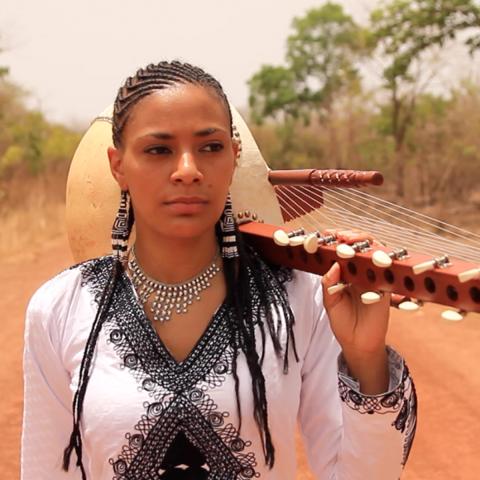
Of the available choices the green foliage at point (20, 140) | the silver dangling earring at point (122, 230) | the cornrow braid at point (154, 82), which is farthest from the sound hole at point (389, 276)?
the green foliage at point (20, 140)

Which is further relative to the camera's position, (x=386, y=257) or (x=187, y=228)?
(x=187, y=228)

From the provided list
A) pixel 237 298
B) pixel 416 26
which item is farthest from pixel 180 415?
pixel 416 26

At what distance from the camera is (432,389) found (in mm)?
5629

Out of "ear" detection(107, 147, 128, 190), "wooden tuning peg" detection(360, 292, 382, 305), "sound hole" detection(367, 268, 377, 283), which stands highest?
"ear" detection(107, 147, 128, 190)

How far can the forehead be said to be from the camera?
1439mm

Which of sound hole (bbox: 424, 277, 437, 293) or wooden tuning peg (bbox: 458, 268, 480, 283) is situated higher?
wooden tuning peg (bbox: 458, 268, 480, 283)

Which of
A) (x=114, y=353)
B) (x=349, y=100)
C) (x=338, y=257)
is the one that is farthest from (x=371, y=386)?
(x=349, y=100)

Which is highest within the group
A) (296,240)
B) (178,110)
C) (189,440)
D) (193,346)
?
(178,110)

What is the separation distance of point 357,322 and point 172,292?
0.41 m

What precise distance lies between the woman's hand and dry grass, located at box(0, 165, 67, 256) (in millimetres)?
11214

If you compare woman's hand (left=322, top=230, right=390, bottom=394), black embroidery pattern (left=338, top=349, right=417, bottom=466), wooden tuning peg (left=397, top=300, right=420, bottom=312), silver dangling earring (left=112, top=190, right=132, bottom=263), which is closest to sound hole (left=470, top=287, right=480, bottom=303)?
wooden tuning peg (left=397, top=300, right=420, bottom=312)

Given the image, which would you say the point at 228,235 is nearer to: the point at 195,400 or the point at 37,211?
the point at 195,400

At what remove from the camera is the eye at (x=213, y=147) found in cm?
145

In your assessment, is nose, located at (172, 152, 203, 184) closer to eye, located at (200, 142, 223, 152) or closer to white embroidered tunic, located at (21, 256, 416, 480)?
eye, located at (200, 142, 223, 152)
